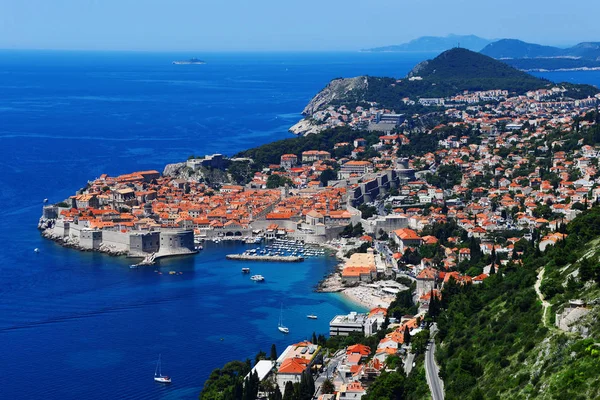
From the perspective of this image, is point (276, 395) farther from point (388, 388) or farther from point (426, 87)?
point (426, 87)

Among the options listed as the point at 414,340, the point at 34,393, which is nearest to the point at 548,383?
the point at 414,340

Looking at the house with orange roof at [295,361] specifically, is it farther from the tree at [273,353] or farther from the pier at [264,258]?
the pier at [264,258]

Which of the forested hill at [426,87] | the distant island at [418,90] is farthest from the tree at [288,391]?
the forested hill at [426,87]

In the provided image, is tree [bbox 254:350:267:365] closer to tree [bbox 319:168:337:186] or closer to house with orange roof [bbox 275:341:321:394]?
house with orange roof [bbox 275:341:321:394]

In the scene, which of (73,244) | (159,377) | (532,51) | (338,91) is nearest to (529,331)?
(159,377)

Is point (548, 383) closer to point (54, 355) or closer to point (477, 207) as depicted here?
point (54, 355)
